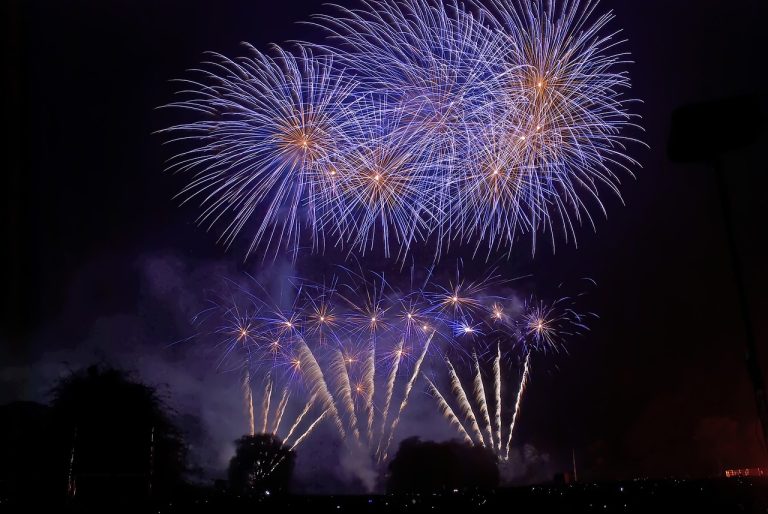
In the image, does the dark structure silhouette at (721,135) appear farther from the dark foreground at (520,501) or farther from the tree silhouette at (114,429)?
the tree silhouette at (114,429)

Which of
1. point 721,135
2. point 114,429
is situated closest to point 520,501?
point 721,135

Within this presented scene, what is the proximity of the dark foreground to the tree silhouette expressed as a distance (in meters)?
6.99

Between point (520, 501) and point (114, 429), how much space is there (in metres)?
14.5

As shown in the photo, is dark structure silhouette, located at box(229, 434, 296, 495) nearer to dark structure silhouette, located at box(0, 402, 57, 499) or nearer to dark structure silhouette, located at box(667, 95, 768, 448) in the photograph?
dark structure silhouette, located at box(0, 402, 57, 499)

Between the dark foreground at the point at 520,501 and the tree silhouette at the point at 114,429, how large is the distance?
6.99 metres

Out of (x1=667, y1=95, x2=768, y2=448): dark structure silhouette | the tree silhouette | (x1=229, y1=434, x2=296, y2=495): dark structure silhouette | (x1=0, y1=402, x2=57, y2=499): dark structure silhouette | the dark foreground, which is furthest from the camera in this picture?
(x1=229, y1=434, x2=296, y2=495): dark structure silhouette

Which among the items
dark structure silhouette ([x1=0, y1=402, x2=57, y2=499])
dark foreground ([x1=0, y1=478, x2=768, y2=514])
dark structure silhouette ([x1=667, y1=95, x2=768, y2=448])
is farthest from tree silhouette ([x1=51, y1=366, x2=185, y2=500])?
dark structure silhouette ([x1=667, y1=95, x2=768, y2=448])

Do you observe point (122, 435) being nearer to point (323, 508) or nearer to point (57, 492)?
point (57, 492)

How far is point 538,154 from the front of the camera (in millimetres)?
13383

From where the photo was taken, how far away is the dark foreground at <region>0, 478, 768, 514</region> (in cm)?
1145

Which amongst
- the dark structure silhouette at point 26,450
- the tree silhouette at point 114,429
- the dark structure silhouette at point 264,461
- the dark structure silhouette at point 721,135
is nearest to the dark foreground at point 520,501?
the dark structure silhouette at point 26,450

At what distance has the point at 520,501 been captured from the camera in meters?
12.2

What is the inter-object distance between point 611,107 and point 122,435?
57.8ft

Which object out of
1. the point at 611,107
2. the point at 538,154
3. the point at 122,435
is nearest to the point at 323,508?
the point at 538,154
